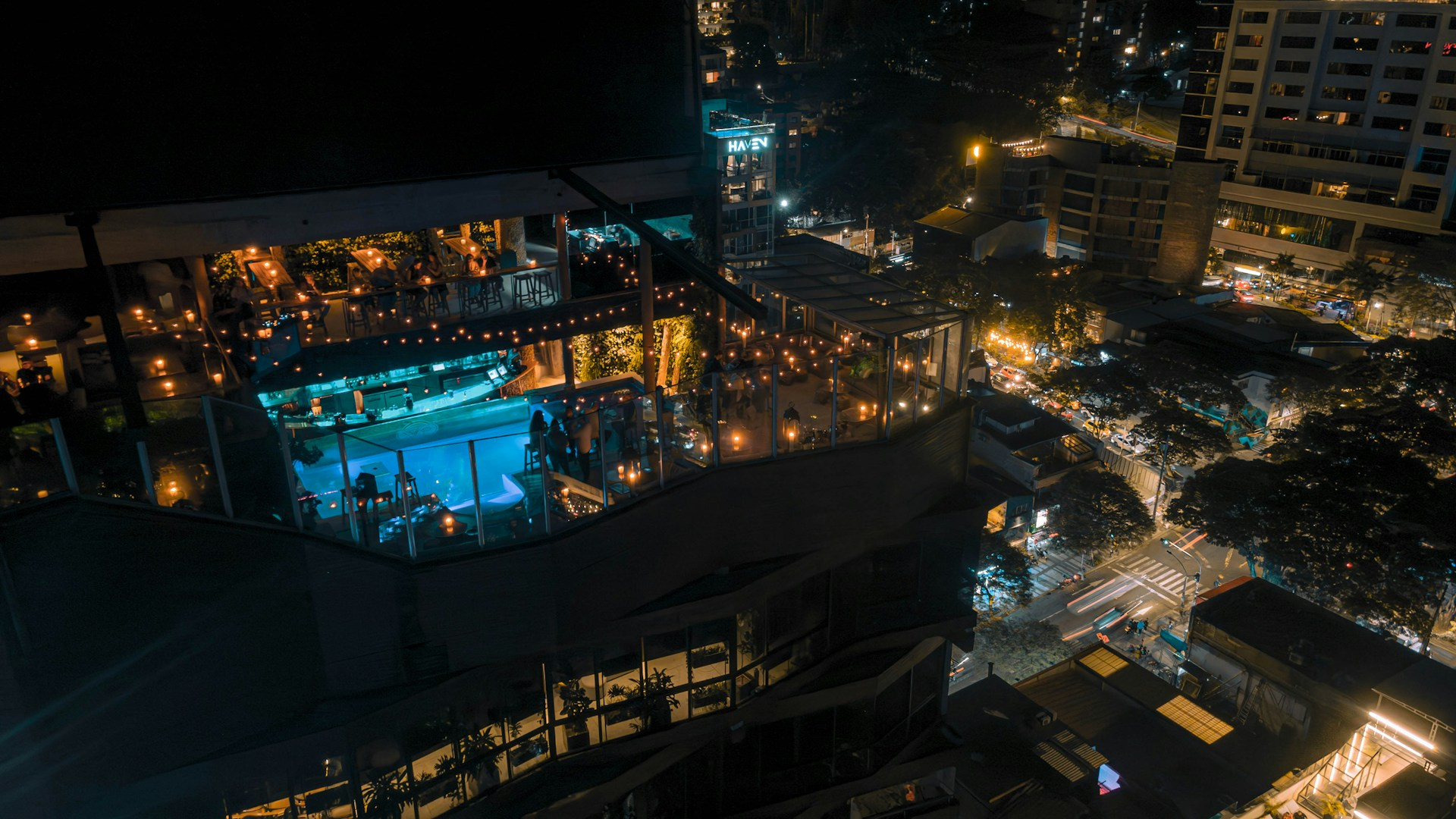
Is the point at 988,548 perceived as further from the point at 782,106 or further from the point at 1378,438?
the point at 782,106

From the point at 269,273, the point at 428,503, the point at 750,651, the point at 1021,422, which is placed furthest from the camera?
the point at 1021,422

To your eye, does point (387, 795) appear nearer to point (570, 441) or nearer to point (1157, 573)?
point (570, 441)

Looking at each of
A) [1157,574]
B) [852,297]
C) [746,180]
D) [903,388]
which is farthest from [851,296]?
[746,180]

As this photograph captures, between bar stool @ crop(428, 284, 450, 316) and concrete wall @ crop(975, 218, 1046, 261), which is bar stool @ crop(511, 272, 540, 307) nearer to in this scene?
bar stool @ crop(428, 284, 450, 316)

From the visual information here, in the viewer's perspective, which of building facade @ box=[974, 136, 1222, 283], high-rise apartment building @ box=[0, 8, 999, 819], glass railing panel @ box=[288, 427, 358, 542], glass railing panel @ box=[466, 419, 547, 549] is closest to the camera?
high-rise apartment building @ box=[0, 8, 999, 819]

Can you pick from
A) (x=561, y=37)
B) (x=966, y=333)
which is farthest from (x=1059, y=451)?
(x=561, y=37)

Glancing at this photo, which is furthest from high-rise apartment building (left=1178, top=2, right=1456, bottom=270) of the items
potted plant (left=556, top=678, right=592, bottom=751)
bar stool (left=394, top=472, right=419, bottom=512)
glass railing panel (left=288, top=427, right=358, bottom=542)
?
glass railing panel (left=288, top=427, right=358, bottom=542)
